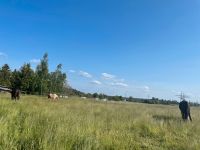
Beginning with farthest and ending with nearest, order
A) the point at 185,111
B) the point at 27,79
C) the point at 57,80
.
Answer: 1. the point at 57,80
2. the point at 27,79
3. the point at 185,111

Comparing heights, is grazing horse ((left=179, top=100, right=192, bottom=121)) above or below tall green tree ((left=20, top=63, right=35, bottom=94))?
below

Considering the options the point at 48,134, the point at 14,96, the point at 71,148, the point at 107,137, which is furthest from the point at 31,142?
the point at 14,96

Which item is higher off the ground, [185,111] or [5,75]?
[5,75]

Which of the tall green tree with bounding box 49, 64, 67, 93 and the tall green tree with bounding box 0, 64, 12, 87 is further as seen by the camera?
the tall green tree with bounding box 49, 64, 67, 93

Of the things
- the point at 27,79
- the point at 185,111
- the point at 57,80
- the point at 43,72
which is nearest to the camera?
the point at 185,111

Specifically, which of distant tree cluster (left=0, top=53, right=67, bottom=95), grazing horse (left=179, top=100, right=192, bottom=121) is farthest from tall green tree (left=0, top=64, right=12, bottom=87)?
grazing horse (left=179, top=100, right=192, bottom=121)

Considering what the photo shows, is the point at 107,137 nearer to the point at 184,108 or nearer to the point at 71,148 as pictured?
the point at 71,148

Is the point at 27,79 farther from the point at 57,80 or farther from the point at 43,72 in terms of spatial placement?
the point at 57,80

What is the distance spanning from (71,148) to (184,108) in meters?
14.7

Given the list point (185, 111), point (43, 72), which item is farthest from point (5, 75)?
point (185, 111)

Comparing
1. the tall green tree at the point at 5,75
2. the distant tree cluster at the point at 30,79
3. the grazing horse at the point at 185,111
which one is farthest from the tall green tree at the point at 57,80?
the grazing horse at the point at 185,111

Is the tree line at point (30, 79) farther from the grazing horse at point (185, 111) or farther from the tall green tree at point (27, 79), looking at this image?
the grazing horse at point (185, 111)

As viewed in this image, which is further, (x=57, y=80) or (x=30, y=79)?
(x=57, y=80)

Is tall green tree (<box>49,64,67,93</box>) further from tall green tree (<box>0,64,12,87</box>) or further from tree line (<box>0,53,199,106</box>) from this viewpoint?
tall green tree (<box>0,64,12,87</box>)
